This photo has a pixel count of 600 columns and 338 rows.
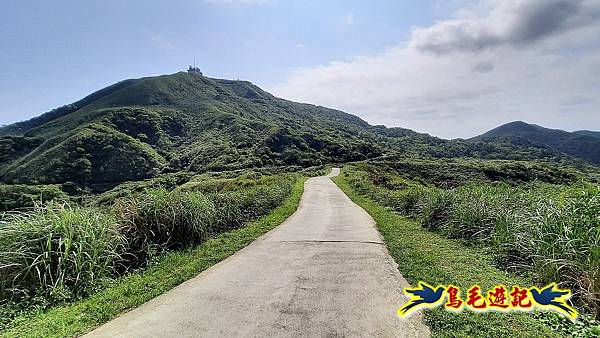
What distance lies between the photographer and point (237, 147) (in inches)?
3529

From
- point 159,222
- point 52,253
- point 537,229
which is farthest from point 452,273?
point 52,253

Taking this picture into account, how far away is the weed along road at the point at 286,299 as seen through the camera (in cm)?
386

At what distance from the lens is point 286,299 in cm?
475

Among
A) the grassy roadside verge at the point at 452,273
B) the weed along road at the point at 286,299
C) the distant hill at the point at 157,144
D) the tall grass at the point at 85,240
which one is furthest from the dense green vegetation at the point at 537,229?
the distant hill at the point at 157,144

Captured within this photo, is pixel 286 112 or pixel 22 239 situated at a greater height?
pixel 286 112

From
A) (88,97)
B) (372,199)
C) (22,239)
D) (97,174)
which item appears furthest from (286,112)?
(22,239)

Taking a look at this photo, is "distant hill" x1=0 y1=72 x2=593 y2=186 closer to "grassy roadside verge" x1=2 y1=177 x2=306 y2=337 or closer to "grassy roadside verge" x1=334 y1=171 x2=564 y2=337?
"grassy roadside verge" x1=334 y1=171 x2=564 y2=337

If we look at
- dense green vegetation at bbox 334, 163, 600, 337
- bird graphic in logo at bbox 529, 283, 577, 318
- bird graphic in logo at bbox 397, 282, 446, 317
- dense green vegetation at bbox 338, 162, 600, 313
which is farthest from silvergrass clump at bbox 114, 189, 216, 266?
dense green vegetation at bbox 338, 162, 600, 313

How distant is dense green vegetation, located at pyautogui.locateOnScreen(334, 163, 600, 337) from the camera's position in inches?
146

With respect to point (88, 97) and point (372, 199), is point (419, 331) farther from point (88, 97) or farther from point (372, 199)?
point (88, 97)

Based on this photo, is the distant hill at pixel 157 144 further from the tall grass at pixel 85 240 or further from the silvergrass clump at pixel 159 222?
the tall grass at pixel 85 240

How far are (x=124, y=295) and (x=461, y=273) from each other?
19.2 ft

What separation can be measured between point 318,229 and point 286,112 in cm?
18225

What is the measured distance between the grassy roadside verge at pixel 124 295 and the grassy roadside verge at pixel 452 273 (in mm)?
4143
